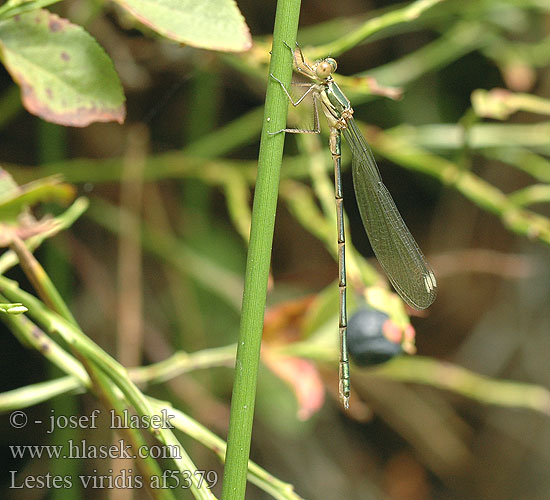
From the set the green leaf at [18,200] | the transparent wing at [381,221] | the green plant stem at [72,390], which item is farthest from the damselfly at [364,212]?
the green leaf at [18,200]

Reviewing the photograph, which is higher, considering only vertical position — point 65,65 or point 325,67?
point 325,67

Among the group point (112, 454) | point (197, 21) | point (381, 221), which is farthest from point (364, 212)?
point (197, 21)

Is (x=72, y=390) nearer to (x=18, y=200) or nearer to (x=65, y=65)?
(x=18, y=200)

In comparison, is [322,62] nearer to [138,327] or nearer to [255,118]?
[255,118]

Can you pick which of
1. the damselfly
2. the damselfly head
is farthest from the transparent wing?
the damselfly head

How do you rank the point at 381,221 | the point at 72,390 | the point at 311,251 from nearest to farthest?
the point at 72,390 < the point at 381,221 < the point at 311,251
